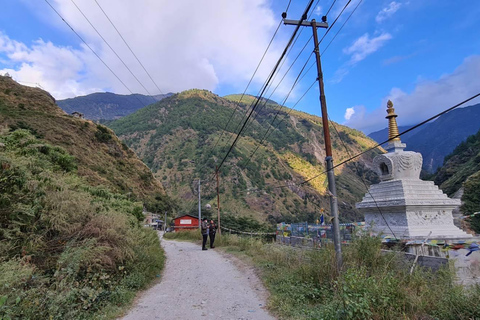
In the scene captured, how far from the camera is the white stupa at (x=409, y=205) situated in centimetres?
1088

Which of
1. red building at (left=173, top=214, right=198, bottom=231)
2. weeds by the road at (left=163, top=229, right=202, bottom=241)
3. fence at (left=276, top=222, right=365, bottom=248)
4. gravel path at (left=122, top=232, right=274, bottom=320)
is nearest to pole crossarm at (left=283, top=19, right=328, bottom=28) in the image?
gravel path at (left=122, top=232, right=274, bottom=320)

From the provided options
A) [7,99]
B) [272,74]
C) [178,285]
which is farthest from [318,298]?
[7,99]

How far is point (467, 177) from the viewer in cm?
3716

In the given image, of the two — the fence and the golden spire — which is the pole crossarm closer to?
the fence

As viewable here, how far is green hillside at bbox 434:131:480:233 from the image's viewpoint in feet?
97.1

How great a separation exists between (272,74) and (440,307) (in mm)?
6385

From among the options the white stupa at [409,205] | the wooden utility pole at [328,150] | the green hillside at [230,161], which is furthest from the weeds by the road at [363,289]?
the green hillside at [230,161]

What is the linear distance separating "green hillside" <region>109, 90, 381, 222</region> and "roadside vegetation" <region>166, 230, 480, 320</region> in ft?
132

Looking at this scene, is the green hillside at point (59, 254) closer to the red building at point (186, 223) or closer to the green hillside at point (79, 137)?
the green hillside at point (79, 137)

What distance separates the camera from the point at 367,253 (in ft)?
20.4

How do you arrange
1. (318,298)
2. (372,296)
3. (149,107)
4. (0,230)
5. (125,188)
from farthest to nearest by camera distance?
(149,107) < (125,188) < (318,298) < (0,230) < (372,296)

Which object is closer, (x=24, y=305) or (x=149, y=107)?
(x=24, y=305)

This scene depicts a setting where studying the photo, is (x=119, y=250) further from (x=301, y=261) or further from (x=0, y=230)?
(x=301, y=261)

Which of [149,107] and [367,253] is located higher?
[149,107]
